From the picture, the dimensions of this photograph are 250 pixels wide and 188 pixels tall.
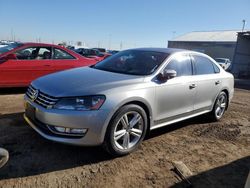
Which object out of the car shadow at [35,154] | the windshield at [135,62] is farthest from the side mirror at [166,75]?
the car shadow at [35,154]

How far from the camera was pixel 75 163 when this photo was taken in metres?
3.66

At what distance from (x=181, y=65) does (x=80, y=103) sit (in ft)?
7.24

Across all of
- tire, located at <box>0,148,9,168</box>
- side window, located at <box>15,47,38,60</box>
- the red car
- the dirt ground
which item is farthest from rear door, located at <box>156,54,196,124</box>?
side window, located at <box>15,47,38,60</box>

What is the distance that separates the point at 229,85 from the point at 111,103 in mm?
3730

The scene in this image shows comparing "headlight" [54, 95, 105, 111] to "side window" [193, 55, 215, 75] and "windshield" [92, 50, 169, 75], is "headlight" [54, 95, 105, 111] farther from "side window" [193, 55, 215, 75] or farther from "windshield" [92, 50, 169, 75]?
"side window" [193, 55, 215, 75]

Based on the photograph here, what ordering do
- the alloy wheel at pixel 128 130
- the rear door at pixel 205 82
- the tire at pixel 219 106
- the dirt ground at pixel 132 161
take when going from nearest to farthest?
1. the dirt ground at pixel 132 161
2. the alloy wheel at pixel 128 130
3. the rear door at pixel 205 82
4. the tire at pixel 219 106

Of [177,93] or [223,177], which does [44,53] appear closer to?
[177,93]

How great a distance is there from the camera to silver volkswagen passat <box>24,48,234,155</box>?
353 centimetres

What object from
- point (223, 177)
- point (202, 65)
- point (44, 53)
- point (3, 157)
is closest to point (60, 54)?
point (44, 53)

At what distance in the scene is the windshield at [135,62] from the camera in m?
4.54

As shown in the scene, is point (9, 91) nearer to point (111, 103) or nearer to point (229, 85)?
point (111, 103)

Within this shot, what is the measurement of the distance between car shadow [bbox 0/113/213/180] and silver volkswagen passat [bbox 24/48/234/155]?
1.06 ft

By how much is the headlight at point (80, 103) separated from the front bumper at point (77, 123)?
0.06 m

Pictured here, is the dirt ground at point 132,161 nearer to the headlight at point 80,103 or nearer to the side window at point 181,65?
the headlight at point 80,103
